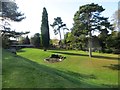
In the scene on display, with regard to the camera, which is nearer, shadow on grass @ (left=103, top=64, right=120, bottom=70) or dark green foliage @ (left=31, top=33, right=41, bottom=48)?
shadow on grass @ (left=103, top=64, right=120, bottom=70)

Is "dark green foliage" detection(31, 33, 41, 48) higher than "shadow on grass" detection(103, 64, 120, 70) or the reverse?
higher

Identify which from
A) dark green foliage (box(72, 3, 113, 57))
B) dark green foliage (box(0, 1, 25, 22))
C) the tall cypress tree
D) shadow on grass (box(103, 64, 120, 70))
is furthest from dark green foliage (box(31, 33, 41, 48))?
dark green foliage (box(0, 1, 25, 22))

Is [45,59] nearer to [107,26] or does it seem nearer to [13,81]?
[107,26]

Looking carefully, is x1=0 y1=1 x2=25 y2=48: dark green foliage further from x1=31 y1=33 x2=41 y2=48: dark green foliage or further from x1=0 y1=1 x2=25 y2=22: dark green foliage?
x1=31 y1=33 x2=41 y2=48: dark green foliage

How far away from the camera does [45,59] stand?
2944 cm

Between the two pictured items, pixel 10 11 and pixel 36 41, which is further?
pixel 36 41

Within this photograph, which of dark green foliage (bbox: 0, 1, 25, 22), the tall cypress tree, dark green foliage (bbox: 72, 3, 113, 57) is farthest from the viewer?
the tall cypress tree

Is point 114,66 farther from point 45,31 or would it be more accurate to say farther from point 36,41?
point 36,41

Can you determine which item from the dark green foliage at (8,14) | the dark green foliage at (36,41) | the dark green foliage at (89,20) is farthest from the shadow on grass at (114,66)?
the dark green foliage at (36,41)

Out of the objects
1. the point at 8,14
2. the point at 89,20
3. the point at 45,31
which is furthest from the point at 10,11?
the point at 45,31

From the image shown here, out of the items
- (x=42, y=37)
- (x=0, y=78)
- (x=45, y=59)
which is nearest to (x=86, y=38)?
(x=45, y=59)

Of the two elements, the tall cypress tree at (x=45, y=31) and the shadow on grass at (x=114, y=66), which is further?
the tall cypress tree at (x=45, y=31)

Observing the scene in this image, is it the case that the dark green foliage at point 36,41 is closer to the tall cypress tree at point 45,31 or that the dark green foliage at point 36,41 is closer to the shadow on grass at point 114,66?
the tall cypress tree at point 45,31

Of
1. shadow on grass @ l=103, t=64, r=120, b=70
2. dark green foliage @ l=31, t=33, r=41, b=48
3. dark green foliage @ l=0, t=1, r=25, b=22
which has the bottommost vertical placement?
shadow on grass @ l=103, t=64, r=120, b=70
